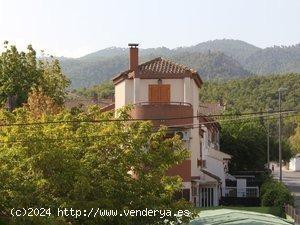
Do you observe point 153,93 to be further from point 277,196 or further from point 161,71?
point 277,196

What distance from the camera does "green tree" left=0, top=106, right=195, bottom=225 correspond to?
20.7 meters

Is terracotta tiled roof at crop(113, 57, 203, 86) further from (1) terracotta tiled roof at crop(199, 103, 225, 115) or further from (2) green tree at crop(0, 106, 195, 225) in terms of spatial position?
(1) terracotta tiled roof at crop(199, 103, 225, 115)

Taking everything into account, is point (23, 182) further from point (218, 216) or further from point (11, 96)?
point (11, 96)

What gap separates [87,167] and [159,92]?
19005 millimetres

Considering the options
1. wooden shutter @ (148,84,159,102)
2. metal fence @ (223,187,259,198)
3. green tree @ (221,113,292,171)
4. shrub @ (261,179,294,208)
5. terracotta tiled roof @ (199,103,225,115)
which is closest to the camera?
wooden shutter @ (148,84,159,102)

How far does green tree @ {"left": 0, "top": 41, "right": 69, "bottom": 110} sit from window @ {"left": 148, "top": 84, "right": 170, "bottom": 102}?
311 inches

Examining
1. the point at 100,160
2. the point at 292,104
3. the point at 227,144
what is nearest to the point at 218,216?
the point at 100,160

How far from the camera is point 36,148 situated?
2119 centimetres

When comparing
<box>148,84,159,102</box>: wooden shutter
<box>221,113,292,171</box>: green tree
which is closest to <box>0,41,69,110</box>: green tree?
<box>148,84,159,102</box>: wooden shutter

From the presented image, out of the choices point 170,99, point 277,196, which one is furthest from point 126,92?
point 277,196

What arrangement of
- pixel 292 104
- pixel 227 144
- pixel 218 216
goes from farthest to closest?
pixel 292 104, pixel 227 144, pixel 218 216

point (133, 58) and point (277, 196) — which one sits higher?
point (133, 58)

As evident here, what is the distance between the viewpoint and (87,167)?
21.1 m

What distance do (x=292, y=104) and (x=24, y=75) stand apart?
101888mm
